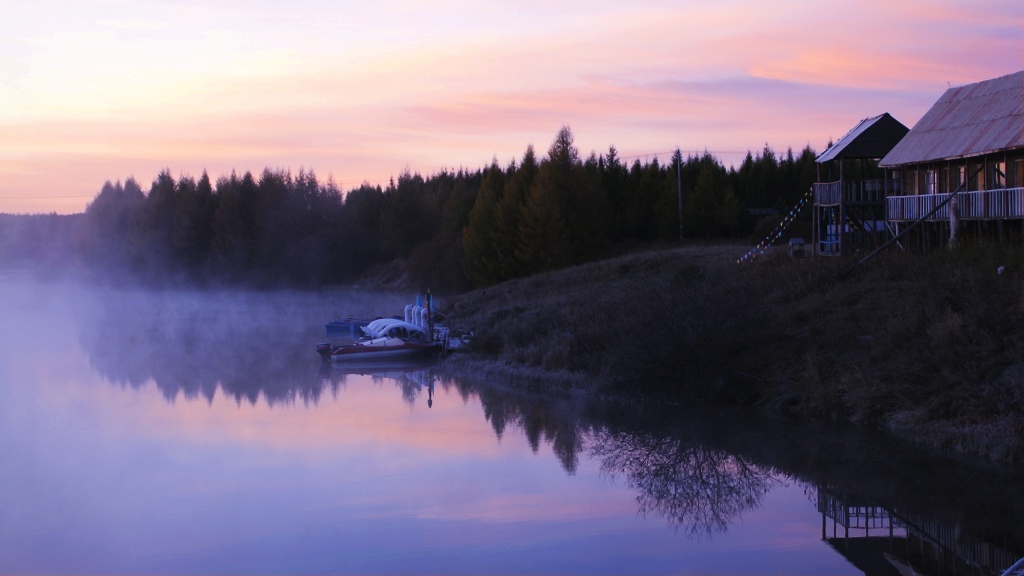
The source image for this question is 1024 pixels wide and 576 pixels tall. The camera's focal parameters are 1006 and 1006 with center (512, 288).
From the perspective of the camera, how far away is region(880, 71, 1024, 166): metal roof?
27.0 meters

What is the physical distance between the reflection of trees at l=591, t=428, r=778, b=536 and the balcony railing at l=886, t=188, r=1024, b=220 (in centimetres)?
1278

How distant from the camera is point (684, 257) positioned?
39.6 m

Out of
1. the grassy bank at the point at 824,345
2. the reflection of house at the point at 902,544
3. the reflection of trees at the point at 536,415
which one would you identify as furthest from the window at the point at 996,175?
the reflection of house at the point at 902,544

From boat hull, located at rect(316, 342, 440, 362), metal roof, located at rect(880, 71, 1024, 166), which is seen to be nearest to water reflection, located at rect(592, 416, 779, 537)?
boat hull, located at rect(316, 342, 440, 362)

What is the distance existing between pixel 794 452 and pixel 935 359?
10.5 feet

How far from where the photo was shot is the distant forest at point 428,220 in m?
54.7

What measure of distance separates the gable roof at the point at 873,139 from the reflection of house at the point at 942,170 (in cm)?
3

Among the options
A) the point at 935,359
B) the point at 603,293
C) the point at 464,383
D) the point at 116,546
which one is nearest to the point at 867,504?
the point at 935,359

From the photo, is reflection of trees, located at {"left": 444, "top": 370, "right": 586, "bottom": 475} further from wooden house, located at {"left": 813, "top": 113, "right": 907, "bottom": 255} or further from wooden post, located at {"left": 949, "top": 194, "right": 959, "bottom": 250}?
wooden house, located at {"left": 813, "top": 113, "right": 907, "bottom": 255}

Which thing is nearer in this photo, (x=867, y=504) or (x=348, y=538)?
(x=348, y=538)

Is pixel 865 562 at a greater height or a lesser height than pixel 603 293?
lesser

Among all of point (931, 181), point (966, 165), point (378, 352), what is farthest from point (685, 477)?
point (931, 181)

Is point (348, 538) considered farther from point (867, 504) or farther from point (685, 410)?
point (685, 410)

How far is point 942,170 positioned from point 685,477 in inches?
769
